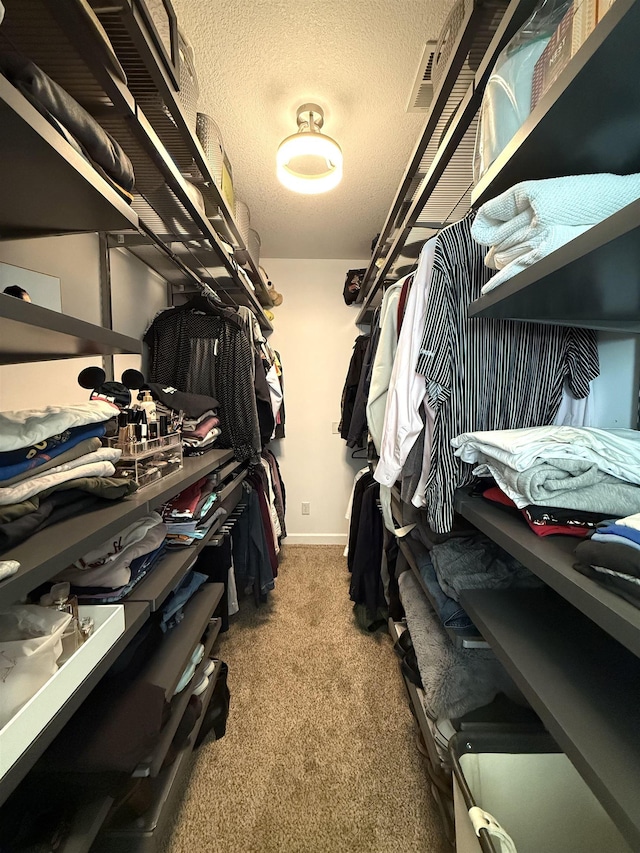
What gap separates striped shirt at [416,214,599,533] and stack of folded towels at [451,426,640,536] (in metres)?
0.24

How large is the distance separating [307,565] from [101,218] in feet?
8.10

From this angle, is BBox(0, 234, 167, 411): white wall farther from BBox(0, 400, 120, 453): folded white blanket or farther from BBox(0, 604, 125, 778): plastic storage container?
BBox(0, 604, 125, 778): plastic storage container

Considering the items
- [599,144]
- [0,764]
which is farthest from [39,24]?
[0,764]

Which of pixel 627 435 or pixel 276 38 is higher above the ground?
pixel 276 38

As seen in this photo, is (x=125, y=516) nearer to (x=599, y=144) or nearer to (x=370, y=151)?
(x=599, y=144)

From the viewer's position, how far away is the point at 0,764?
0.41 m

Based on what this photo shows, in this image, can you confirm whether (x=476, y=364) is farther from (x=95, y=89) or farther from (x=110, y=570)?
(x=95, y=89)

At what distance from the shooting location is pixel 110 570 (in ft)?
2.67

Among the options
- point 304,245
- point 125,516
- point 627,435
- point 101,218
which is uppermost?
point 304,245

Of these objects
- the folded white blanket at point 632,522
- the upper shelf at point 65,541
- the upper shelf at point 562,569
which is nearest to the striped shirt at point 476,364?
the upper shelf at point 562,569

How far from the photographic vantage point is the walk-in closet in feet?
1.83

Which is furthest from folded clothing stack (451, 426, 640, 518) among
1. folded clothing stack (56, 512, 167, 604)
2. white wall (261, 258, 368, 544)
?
white wall (261, 258, 368, 544)

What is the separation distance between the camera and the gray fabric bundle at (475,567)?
3.08ft

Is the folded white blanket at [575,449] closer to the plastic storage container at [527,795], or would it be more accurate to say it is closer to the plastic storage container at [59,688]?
the plastic storage container at [527,795]
